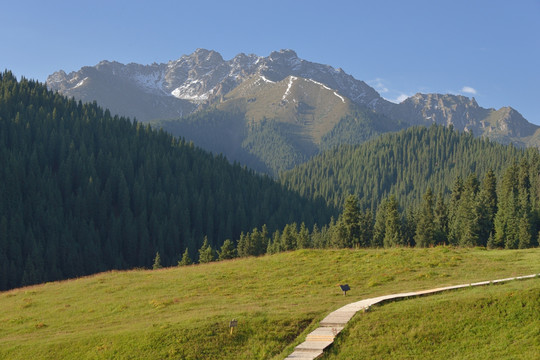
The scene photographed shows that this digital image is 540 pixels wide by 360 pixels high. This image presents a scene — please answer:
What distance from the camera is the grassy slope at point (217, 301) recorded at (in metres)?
29.4

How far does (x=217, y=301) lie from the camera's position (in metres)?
39.4

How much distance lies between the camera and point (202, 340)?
29188 mm

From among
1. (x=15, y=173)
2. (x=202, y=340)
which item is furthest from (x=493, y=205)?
(x=15, y=173)

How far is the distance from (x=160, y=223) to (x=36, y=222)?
44966mm

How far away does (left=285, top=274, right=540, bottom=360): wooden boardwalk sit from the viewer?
26297 mm

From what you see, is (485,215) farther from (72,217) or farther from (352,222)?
(72,217)

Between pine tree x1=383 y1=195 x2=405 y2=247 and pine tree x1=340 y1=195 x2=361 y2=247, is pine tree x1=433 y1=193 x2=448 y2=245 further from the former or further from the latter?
pine tree x1=340 y1=195 x2=361 y2=247

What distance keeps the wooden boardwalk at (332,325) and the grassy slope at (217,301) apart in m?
0.88

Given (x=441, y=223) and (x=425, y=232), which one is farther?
(x=441, y=223)

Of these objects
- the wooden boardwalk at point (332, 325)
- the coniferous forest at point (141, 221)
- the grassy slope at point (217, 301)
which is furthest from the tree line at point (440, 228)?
the wooden boardwalk at point (332, 325)

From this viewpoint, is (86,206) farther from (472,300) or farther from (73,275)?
(472,300)

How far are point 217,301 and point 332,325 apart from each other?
13434 millimetres

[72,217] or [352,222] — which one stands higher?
[352,222]

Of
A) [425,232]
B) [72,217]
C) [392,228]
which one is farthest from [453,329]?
[72,217]
